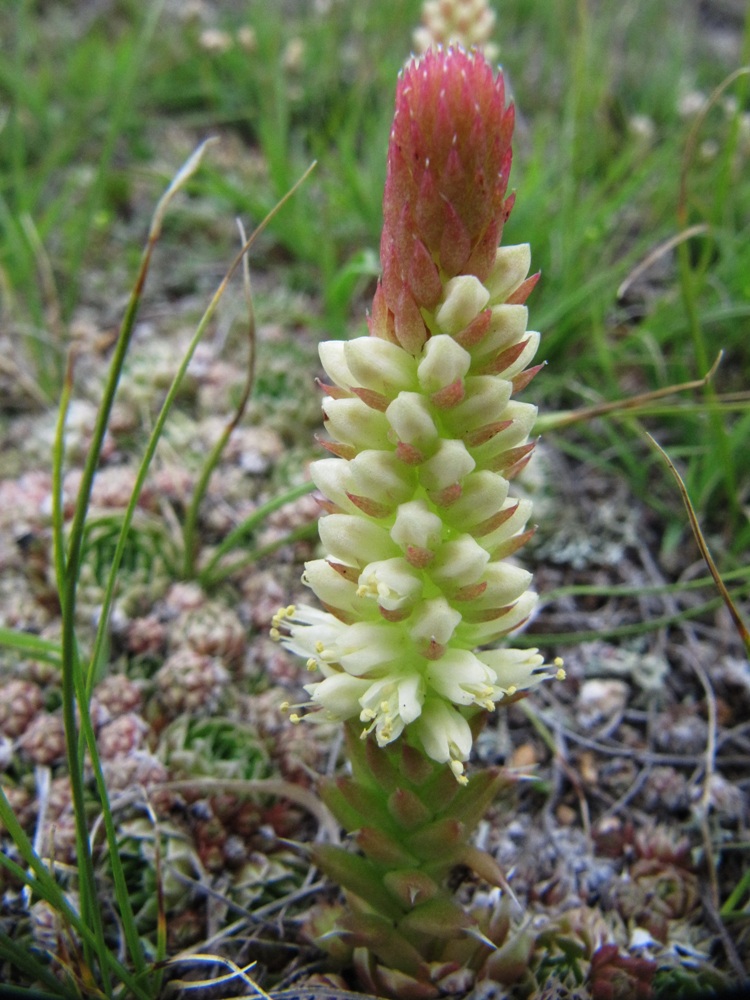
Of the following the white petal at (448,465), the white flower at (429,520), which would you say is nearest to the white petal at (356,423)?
the white flower at (429,520)

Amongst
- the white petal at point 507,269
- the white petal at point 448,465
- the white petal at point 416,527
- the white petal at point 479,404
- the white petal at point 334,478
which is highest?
the white petal at point 507,269

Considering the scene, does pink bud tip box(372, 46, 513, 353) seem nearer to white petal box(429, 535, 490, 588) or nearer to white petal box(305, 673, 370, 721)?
white petal box(429, 535, 490, 588)

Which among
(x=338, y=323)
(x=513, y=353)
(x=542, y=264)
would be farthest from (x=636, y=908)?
(x=542, y=264)

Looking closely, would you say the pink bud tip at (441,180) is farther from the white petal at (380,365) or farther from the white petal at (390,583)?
the white petal at (390,583)

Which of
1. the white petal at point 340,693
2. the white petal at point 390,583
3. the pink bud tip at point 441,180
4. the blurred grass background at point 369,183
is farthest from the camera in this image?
the blurred grass background at point 369,183

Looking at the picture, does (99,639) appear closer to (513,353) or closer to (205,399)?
(513,353)

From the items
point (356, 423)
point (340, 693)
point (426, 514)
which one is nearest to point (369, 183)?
point (356, 423)
